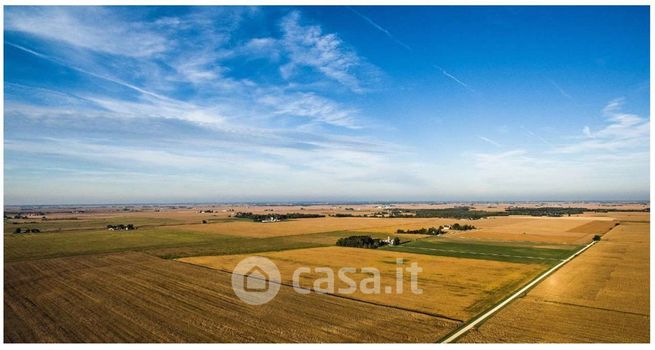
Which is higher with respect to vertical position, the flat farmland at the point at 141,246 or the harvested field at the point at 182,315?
the harvested field at the point at 182,315

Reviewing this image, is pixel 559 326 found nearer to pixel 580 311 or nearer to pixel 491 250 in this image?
pixel 580 311

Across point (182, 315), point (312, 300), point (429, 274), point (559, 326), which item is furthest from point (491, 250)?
point (182, 315)

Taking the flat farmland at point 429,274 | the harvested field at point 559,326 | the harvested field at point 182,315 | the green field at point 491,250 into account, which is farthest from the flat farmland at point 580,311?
the green field at point 491,250

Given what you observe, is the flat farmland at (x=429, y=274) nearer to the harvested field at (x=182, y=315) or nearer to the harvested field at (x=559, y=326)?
the harvested field at (x=559, y=326)

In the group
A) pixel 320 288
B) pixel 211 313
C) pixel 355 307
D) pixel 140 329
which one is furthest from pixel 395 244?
pixel 140 329

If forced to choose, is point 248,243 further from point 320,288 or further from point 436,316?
point 436,316

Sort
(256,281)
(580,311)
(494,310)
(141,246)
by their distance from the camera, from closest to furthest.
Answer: (580,311), (494,310), (256,281), (141,246)
